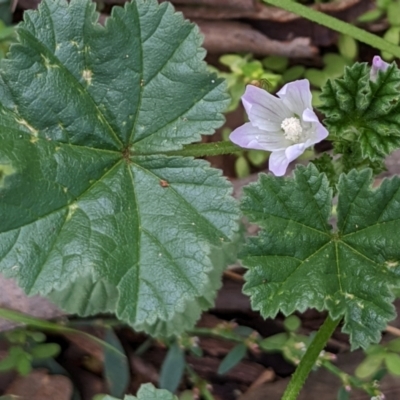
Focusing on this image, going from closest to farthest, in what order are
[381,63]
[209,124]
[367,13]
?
[381,63] < [209,124] < [367,13]

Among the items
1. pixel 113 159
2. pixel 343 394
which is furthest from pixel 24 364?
pixel 343 394

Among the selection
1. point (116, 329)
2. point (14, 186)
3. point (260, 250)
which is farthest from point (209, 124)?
point (116, 329)

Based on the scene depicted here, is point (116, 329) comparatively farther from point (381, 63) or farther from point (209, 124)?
point (381, 63)

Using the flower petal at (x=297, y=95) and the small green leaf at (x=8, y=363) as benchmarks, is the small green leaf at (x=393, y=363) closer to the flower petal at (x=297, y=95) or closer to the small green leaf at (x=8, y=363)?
the flower petal at (x=297, y=95)

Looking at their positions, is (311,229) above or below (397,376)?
above

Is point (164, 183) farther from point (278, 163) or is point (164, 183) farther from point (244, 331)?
point (244, 331)

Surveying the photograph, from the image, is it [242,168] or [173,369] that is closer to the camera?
[173,369]
